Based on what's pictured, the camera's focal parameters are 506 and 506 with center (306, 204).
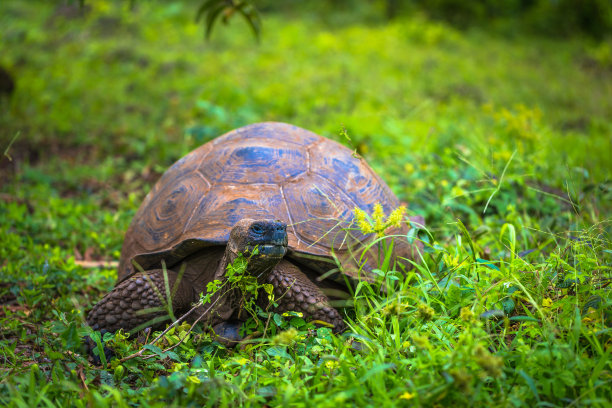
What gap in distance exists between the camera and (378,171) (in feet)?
13.8

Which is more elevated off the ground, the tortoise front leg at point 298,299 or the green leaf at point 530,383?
the green leaf at point 530,383

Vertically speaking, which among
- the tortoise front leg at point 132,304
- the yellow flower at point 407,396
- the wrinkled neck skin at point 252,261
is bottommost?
the tortoise front leg at point 132,304

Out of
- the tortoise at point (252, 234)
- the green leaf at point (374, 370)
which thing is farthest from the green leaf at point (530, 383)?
the tortoise at point (252, 234)

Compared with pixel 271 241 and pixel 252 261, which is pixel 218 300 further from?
pixel 271 241

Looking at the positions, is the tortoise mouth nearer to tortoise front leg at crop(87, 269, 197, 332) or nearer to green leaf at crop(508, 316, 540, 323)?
tortoise front leg at crop(87, 269, 197, 332)

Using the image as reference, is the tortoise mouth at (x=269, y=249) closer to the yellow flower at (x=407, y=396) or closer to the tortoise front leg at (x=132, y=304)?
the tortoise front leg at (x=132, y=304)

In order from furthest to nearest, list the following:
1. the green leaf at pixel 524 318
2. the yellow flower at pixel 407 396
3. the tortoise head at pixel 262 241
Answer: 1. the tortoise head at pixel 262 241
2. the green leaf at pixel 524 318
3. the yellow flower at pixel 407 396

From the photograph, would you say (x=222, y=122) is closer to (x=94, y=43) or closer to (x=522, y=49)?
(x=94, y=43)

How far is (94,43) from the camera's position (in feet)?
26.1

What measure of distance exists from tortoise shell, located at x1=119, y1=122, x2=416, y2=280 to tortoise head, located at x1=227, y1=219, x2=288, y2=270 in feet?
0.56

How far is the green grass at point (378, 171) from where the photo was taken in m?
1.73

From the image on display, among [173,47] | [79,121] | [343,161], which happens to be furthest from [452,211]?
[173,47]

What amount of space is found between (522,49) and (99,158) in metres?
9.37

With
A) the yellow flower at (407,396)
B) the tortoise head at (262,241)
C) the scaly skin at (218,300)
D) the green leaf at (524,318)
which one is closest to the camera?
the yellow flower at (407,396)
